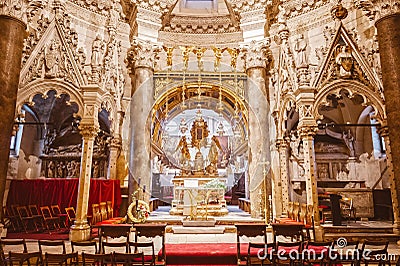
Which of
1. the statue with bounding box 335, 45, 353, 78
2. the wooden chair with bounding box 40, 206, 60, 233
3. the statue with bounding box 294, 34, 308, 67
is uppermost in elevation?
the statue with bounding box 294, 34, 308, 67

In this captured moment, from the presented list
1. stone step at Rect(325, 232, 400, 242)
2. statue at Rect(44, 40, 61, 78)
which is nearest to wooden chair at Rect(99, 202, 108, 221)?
statue at Rect(44, 40, 61, 78)

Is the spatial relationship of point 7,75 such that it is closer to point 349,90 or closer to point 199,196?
point 199,196

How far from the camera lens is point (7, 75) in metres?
6.00

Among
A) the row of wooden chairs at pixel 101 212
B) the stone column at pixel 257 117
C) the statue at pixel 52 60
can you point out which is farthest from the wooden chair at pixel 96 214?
the stone column at pixel 257 117

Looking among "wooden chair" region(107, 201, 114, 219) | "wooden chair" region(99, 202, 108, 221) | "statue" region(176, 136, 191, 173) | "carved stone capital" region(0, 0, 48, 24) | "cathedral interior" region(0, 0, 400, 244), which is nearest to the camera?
"carved stone capital" region(0, 0, 48, 24)

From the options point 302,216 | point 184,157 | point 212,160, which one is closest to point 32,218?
point 184,157

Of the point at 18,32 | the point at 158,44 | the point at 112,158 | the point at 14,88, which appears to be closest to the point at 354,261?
the point at 14,88

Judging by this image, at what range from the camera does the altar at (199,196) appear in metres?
12.6

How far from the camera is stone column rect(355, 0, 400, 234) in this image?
591 centimetres

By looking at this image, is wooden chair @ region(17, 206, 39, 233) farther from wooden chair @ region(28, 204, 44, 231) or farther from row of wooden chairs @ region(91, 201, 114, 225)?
row of wooden chairs @ region(91, 201, 114, 225)

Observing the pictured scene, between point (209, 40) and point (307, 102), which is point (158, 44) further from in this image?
point (307, 102)

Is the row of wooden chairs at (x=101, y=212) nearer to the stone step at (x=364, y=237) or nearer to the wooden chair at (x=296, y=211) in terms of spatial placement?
the wooden chair at (x=296, y=211)

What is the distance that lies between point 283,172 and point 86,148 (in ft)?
27.9

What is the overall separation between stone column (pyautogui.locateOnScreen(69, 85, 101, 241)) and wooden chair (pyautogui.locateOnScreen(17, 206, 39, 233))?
268cm
